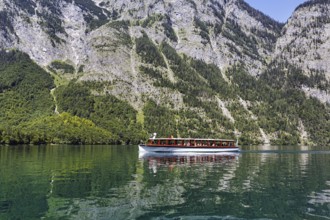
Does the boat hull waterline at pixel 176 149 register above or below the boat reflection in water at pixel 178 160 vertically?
above

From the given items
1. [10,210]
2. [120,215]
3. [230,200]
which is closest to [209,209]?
[230,200]

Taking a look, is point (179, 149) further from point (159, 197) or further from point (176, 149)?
point (159, 197)

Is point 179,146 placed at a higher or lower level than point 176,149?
higher

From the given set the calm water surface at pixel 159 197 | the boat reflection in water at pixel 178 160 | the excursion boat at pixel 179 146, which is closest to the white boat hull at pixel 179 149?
the excursion boat at pixel 179 146

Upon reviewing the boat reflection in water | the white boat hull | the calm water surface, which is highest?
the white boat hull

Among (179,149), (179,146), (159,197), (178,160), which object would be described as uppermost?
(179,146)

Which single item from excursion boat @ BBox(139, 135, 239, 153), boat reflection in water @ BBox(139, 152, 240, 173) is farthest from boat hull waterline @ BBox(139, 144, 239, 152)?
boat reflection in water @ BBox(139, 152, 240, 173)

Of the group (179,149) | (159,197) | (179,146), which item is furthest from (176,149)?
(159,197)

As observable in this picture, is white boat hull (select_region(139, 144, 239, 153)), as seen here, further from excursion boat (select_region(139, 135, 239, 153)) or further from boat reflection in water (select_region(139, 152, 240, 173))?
boat reflection in water (select_region(139, 152, 240, 173))

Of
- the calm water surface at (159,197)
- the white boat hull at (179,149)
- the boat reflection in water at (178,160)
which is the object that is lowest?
the calm water surface at (159,197)

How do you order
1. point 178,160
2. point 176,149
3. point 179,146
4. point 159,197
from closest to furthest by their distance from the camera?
point 159,197
point 178,160
point 176,149
point 179,146

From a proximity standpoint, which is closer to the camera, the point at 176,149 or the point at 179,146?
the point at 176,149

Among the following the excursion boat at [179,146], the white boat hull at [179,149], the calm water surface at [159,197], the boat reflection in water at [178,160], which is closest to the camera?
the calm water surface at [159,197]

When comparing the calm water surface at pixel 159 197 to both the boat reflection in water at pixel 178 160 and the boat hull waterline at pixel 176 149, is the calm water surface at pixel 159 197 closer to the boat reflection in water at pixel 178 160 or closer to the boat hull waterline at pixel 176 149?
the boat reflection in water at pixel 178 160
